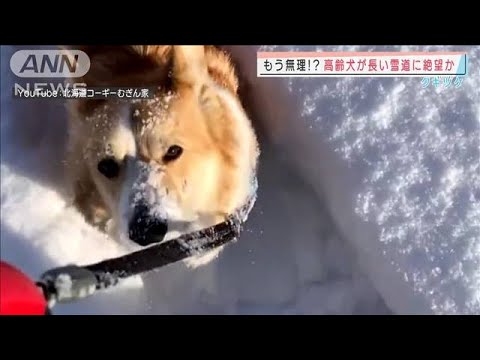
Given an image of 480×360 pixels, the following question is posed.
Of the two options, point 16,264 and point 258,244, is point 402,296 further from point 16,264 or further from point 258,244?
point 16,264

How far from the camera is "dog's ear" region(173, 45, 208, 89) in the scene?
168cm

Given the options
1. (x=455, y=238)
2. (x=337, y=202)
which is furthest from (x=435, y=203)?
(x=337, y=202)

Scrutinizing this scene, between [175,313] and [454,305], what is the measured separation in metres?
0.64

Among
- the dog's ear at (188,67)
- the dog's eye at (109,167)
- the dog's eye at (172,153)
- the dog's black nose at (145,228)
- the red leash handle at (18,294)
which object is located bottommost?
the red leash handle at (18,294)

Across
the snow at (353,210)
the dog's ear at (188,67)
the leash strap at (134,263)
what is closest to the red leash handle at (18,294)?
the leash strap at (134,263)

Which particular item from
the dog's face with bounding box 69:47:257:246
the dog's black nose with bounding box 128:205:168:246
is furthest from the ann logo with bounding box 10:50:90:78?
the dog's black nose with bounding box 128:205:168:246

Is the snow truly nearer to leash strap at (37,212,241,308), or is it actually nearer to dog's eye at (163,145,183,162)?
leash strap at (37,212,241,308)

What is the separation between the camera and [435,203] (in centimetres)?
178

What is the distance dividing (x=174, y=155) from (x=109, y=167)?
14 cm

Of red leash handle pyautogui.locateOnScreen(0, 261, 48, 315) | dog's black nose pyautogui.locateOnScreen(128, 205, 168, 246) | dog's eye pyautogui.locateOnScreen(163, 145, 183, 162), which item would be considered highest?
dog's eye pyautogui.locateOnScreen(163, 145, 183, 162)

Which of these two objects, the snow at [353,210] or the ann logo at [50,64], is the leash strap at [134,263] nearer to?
the snow at [353,210]

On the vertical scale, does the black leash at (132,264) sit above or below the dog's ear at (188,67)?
below

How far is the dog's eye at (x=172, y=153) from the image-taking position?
1630mm

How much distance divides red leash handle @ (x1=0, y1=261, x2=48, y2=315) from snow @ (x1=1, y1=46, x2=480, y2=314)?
173mm
